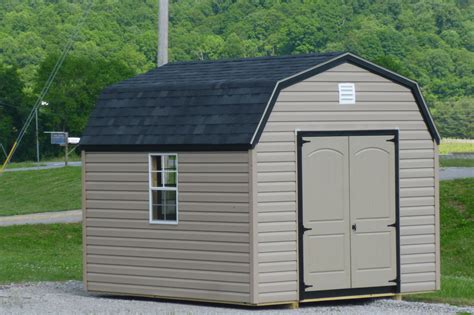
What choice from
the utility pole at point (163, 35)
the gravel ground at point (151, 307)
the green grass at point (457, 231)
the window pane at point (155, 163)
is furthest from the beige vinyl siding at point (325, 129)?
the utility pole at point (163, 35)

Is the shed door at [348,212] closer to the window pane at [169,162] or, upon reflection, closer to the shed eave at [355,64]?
the shed eave at [355,64]

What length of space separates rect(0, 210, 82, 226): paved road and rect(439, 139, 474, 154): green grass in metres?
50.2

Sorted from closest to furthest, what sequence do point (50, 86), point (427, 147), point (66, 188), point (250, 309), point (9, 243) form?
point (250, 309), point (427, 147), point (9, 243), point (66, 188), point (50, 86)

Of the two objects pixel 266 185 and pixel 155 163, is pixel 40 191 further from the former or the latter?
pixel 266 185

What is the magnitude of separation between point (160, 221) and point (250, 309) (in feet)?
5.54

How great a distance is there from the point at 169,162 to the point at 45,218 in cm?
1951

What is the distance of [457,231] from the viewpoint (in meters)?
30.1

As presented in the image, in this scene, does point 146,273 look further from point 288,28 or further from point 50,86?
point 288,28

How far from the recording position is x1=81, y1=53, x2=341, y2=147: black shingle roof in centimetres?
1501

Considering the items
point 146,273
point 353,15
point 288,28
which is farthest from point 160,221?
point 353,15

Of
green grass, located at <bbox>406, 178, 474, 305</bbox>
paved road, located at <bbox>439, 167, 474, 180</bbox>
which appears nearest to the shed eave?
green grass, located at <bbox>406, 178, 474, 305</bbox>

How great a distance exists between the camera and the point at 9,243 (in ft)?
92.9

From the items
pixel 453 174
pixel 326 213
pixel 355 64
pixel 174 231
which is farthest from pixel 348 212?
pixel 453 174

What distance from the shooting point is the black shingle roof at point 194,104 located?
15008 mm
